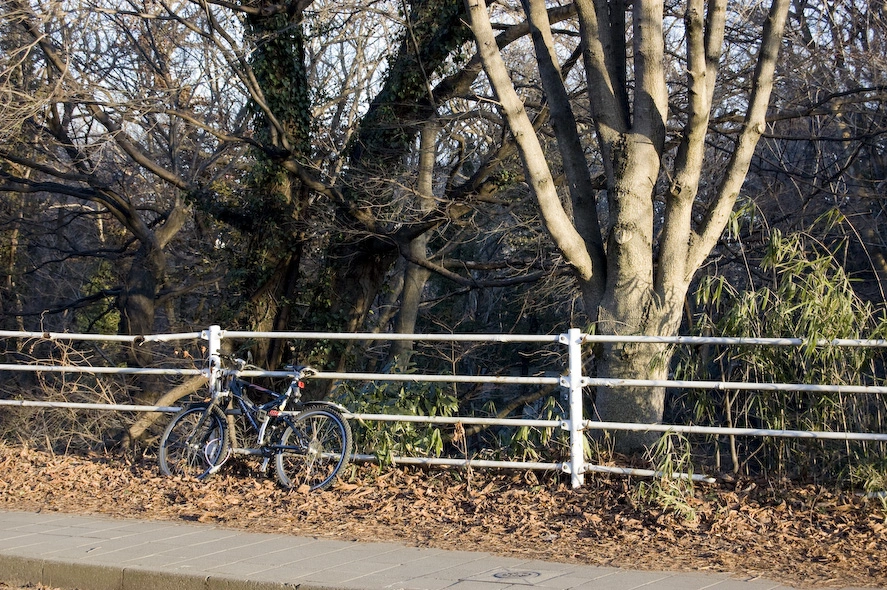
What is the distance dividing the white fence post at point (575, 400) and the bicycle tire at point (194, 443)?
3169 millimetres

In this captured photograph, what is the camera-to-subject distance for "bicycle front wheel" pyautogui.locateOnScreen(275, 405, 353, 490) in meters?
7.59

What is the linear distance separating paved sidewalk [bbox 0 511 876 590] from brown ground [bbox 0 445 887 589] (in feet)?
0.94

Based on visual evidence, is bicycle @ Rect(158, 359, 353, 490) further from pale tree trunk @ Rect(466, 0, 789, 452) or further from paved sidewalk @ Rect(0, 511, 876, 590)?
pale tree trunk @ Rect(466, 0, 789, 452)

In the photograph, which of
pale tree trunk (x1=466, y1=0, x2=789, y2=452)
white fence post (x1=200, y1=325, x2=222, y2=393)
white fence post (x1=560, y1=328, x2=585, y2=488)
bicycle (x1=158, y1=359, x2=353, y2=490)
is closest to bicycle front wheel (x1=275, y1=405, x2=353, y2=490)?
bicycle (x1=158, y1=359, x2=353, y2=490)

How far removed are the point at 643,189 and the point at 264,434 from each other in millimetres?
4027

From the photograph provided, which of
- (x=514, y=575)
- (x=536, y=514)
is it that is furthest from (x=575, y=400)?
(x=514, y=575)

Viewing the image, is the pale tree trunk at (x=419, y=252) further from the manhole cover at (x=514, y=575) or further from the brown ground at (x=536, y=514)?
the manhole cover at (x=514, y=575)

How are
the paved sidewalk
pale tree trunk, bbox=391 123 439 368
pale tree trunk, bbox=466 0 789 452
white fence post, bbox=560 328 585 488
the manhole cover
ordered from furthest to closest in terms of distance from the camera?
pale tree trunk, bbox=391 123 439 368 < pale tree trunk, bbox=466 0 789 452 < white fence post, bbox=560 328 585 488 < the manhole cover < the paved sidewalk

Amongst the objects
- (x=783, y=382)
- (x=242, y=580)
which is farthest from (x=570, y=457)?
(x=242, y=580)

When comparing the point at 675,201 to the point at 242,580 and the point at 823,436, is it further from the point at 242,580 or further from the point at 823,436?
the point at 242,580

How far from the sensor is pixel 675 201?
25.7 feet

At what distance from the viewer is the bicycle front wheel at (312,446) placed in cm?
759

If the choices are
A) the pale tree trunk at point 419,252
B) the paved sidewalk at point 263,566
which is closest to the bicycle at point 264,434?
the paved sidewalk at point 263,566

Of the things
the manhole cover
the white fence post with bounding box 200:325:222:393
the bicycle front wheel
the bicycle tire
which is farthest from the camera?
the white fence post with bounding box 200:325:222:393
